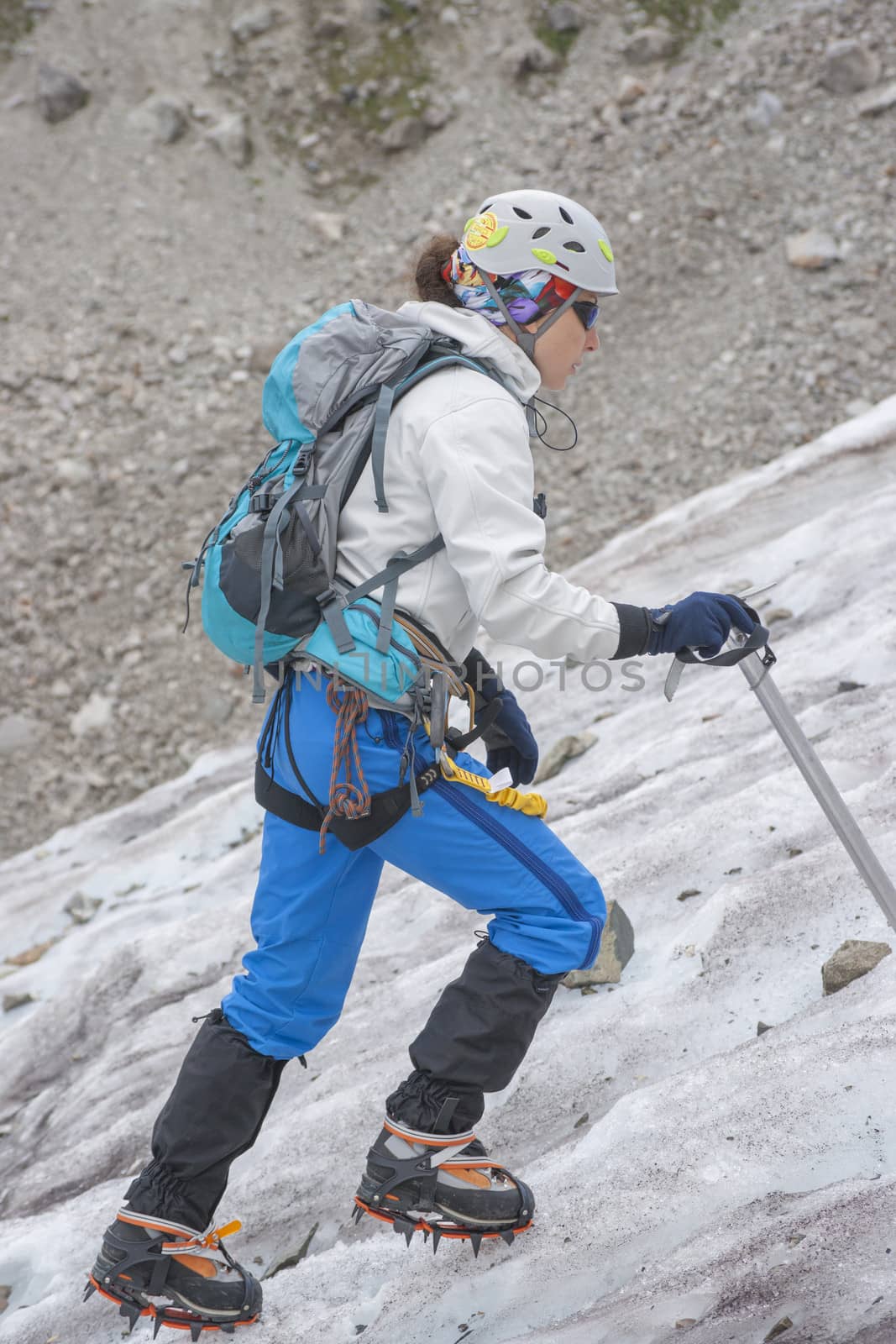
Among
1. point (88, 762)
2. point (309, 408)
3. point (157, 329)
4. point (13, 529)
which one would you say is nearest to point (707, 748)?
Result: point (309, 408)

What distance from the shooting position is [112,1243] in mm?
3643

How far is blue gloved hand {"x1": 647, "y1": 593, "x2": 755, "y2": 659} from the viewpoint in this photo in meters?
3.26

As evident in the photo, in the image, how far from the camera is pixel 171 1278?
12.1ft

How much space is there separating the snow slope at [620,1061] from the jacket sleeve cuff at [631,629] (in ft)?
5.00

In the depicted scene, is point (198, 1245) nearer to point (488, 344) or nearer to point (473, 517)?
point (473, 517)

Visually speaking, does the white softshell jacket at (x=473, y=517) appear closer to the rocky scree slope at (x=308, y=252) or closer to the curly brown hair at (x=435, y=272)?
the curly brown hair at (x=435, y=272)

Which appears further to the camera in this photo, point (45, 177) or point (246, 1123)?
point (45, 177)

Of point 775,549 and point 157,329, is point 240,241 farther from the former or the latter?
point 775,549

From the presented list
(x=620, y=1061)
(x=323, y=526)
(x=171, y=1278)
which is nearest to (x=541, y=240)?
(x=323, y=526)

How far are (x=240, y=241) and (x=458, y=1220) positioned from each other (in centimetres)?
1554

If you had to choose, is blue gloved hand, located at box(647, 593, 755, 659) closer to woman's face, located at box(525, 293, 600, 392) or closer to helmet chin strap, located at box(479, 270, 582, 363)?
woman's face, located at box(525, 293, 600, 392)

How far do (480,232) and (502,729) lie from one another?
65.0 inches

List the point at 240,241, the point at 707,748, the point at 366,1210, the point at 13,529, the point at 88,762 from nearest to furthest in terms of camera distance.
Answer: the point at 366,1210, the point at 707,748, the point at 88,762, the point at 13,529, the point at 240,241

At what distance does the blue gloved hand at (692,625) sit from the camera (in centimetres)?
326
